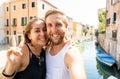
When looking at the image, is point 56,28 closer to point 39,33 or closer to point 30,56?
point 39,33

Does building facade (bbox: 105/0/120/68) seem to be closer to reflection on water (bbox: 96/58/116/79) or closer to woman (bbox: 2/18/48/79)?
reflection on water (bbox: 96/58/116/79)

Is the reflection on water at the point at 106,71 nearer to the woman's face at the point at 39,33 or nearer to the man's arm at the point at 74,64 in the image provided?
the woman's face at the point at 39,33

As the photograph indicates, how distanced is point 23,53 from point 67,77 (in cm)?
49

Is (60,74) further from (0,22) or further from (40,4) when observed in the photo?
(0,22)

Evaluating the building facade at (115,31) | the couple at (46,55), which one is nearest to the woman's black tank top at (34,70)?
the couple at (46,55)

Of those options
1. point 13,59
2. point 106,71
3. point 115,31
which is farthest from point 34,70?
point 115,31

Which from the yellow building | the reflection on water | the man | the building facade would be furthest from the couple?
the yellow building

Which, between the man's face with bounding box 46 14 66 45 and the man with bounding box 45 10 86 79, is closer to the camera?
the man with bounding box 45 10 86 79

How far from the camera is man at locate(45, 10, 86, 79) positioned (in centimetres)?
166

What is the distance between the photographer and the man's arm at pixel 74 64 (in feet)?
5.08

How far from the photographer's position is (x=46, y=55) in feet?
6.63

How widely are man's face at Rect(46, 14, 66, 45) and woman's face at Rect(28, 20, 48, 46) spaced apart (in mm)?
133

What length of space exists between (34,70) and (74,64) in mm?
506

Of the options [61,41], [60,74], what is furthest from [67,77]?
[61,41]
